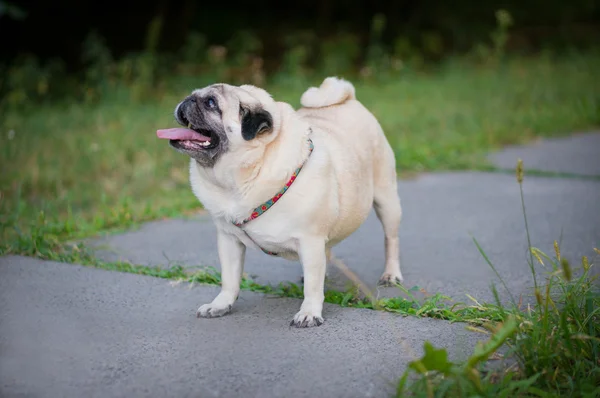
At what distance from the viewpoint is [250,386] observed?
118 inches

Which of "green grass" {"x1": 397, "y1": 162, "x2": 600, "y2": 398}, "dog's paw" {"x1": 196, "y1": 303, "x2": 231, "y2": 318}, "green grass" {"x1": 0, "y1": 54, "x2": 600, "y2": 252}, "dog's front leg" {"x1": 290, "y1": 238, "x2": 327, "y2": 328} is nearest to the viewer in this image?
"green grass" {"x1": 397, "y1": 162, "x2": 600, "y2": 398}

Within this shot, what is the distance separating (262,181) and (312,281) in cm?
51

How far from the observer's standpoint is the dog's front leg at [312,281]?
3.65 metres

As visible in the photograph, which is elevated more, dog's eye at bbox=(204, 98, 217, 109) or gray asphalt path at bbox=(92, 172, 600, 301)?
dog's eye at bbox=(204, 98, 217, 109)

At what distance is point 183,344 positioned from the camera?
3.46 meters

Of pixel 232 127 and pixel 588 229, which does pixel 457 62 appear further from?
pixel 232 127

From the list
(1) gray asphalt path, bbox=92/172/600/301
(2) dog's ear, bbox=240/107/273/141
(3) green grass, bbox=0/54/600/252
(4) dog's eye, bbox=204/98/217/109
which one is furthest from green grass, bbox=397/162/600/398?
(3) green grass, bbox=0/54/600/252

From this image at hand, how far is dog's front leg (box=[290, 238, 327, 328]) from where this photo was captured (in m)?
3.65

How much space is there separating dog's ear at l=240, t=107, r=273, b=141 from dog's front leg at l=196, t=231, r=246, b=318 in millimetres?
586

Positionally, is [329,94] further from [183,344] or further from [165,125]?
[165,125]

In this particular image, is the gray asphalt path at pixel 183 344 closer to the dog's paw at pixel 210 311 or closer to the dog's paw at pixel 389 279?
the dog's paw at pixel 210 311

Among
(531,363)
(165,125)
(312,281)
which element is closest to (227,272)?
(312,281)

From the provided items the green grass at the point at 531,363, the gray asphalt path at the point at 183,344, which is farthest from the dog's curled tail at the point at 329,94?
the green grass at the point at 531,363

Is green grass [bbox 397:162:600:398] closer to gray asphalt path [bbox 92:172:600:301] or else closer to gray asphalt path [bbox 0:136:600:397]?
gray asphalt path [bbox 0:136:600:397]
